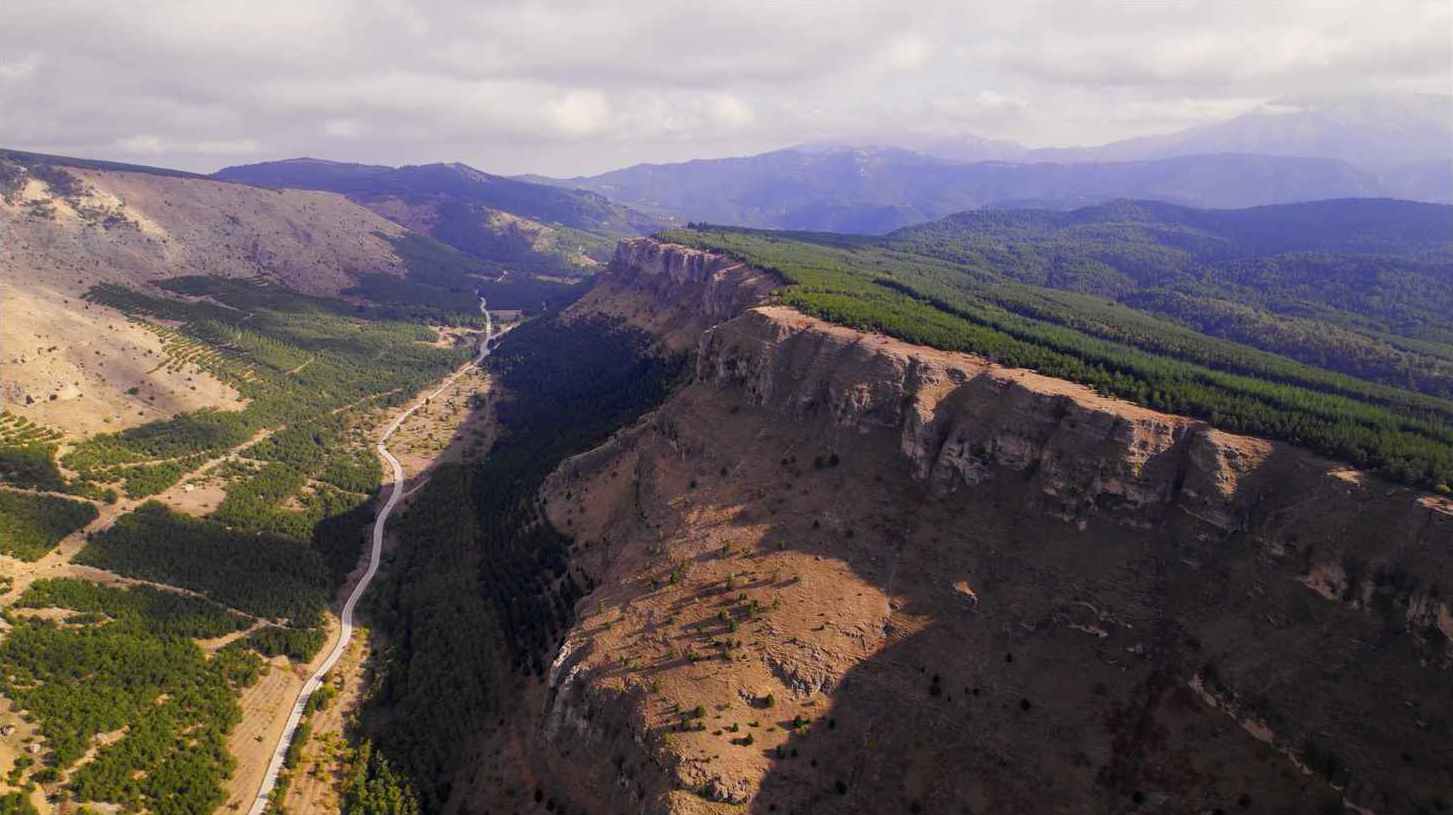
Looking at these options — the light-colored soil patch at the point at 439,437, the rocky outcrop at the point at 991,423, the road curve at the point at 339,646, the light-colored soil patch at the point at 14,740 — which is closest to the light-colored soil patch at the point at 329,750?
the road curve at the point at 339,646

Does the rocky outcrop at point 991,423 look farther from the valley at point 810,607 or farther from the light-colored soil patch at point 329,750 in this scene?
the light-colored soil patch at point 329,750

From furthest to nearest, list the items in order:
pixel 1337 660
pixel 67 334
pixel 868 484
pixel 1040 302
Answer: pixel 1040 302 < pixel 67 334 < pixel 868 484 < pixel 1337 660

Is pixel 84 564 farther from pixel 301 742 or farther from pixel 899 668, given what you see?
pixel 899 668

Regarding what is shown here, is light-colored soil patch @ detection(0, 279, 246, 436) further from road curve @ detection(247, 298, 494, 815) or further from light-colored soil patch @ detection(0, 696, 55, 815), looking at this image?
light-colored soil patch @ detection(0, 696, 55, 815)

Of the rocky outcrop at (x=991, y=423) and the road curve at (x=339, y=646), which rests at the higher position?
the rocky outcrop at (x=991, y=423)

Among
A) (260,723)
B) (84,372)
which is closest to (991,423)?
(260,723)

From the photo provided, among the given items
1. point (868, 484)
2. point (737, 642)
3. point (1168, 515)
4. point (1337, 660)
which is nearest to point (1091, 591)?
point (1168, 515)

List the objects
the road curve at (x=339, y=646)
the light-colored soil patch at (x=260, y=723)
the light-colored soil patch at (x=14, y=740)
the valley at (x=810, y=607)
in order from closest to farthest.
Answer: the valley at (x=810, y=607)
the light-colored soil patch at (x=14, y=740)
the light-colored soil patch at (x=260, y=723)
the road curve at (x=339, y=646)

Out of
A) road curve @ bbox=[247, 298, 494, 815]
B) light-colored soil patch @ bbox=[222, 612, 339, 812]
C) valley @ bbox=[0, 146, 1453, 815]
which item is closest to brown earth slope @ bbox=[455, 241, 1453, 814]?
valley @ bbox=[0, 146, 1453, 815]

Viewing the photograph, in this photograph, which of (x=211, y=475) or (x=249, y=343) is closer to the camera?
(x=211, y=475)
